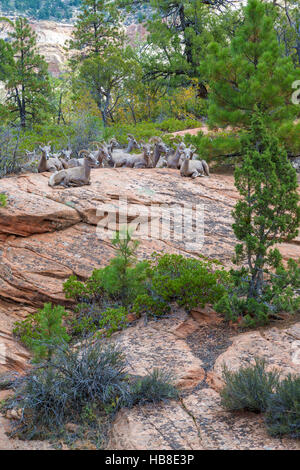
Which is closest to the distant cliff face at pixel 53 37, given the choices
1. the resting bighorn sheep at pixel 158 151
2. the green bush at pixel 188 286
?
the resting bighorn sheep at pixel 158 151

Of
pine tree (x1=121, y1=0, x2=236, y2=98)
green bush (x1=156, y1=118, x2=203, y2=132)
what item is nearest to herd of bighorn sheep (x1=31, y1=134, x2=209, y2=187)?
green bush (x1=156, y1=118, x2=203, y2=132)

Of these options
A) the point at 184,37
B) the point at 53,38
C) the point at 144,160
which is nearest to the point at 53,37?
the point at 53,38

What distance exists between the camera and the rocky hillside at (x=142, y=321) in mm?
4180

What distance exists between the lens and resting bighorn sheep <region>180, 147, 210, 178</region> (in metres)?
12.0

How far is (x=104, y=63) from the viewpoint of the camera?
2341cm

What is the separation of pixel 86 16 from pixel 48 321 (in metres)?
26.3

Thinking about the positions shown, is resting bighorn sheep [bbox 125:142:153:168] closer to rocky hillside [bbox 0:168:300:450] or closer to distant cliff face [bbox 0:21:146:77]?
rocky hillside [bbox 0:168:300:450]

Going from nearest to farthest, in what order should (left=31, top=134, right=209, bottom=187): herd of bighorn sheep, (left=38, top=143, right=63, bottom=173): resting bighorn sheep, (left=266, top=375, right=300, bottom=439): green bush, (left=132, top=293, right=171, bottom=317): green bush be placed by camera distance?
(left=266, top=375, right=300, bottom=439): green bush, (left=132, top=293, right=171, bottom=317): green bush, (left=31, top=134, right=209, bottom=187): herd of bighorn sheep, (left=38, top=143, right=63, bottom=173): resting bighorn sheep

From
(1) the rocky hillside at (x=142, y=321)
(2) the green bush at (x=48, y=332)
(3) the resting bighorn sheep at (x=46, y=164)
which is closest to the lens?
(1) the rocky hillside at (x=142, y=321)

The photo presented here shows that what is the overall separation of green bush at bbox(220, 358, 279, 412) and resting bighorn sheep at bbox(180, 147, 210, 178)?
8.02 metres

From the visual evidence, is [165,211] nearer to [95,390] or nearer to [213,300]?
[213,300]

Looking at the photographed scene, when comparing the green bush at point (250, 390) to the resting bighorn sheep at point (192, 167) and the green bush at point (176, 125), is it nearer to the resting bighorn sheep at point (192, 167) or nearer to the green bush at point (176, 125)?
the resting bighorn sheep at point (192, 167)

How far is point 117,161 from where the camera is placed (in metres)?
14.1

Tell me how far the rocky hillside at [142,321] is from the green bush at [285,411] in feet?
0.30
